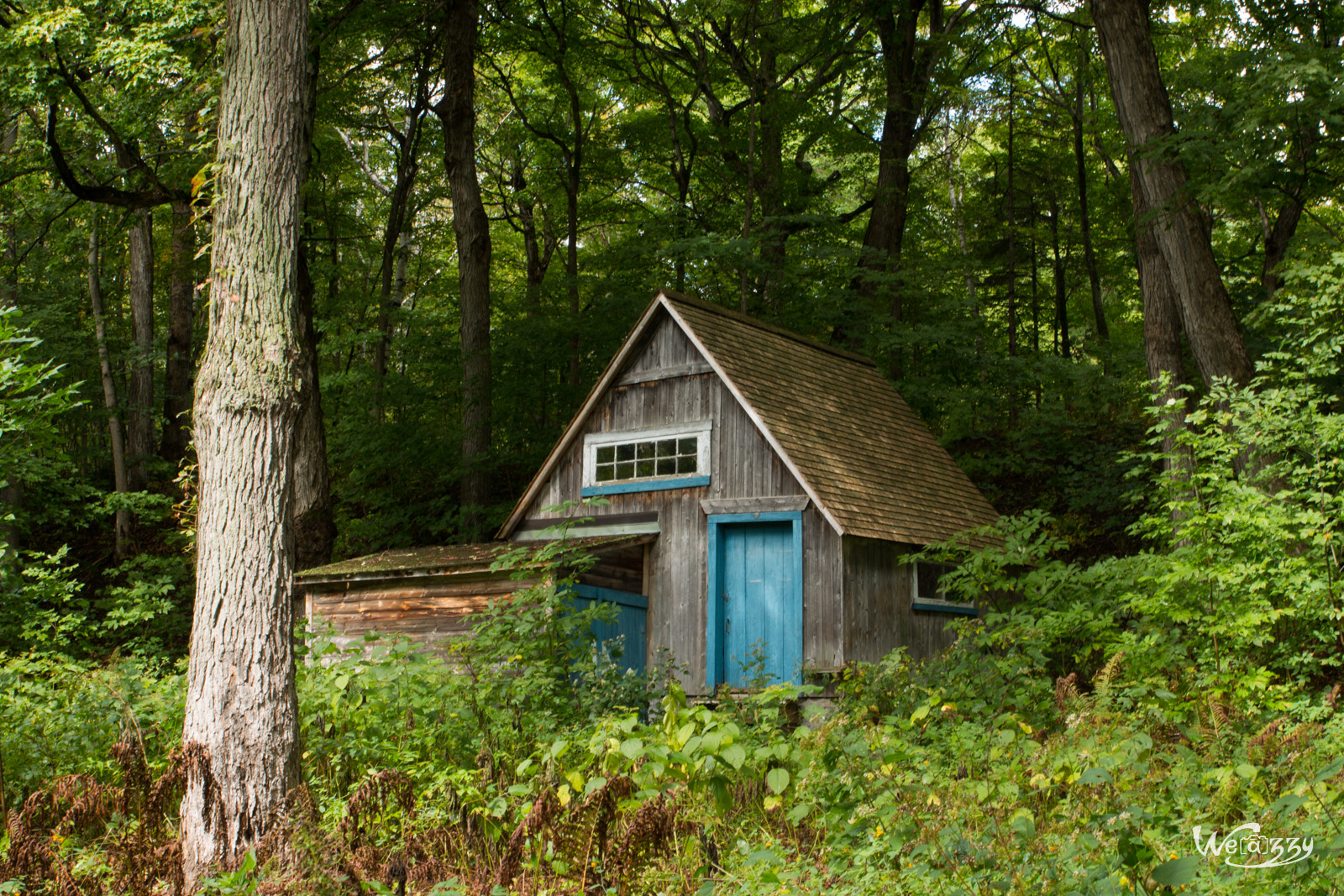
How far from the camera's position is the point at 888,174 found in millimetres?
20234

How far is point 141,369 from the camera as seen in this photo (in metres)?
21.3

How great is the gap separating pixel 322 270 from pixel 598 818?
15815 mm

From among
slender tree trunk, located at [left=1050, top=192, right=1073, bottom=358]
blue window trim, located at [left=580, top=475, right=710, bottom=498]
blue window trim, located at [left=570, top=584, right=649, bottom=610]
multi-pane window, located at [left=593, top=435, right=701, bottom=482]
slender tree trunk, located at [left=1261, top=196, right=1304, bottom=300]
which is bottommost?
blue window trim, located at [left=570, top=584, right=649, bottom=610]

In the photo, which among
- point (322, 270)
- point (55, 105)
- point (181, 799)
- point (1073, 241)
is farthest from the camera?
point (1073, 241)

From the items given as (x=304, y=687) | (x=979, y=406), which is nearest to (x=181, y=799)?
(x=304, y=687)

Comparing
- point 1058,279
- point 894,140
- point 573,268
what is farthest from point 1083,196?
point 573,268

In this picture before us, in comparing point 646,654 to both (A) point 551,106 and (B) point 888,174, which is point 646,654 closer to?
(B) point 888,174

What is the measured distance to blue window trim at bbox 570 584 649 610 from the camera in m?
11.7

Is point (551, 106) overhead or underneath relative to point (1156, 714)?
overhead

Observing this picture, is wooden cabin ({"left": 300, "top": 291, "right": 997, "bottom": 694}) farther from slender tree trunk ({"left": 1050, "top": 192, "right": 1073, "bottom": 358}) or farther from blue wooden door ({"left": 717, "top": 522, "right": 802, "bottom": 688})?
slender tree trunk ({"left": 1050, "top": 192, "right": 1073, "bottom": 358})

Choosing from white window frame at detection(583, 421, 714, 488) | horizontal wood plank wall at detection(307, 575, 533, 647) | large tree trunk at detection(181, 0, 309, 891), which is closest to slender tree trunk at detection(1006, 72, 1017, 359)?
white window frame at detection(583, 421, 714, 488)

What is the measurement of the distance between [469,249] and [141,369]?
817 centimetres

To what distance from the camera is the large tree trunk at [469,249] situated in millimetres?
18188

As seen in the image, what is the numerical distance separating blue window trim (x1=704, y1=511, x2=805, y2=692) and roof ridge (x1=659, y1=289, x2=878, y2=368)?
3038 millimetres
